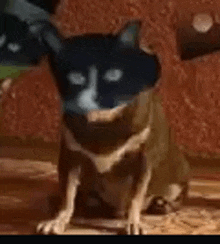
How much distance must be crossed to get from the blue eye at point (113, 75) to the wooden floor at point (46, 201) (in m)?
0.26

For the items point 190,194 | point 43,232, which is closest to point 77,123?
point 43,232

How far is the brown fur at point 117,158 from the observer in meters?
1.32

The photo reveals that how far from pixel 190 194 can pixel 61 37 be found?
560 mm

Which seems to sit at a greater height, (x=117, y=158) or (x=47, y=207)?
(x=117, y=158)

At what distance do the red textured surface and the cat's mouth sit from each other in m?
0.12

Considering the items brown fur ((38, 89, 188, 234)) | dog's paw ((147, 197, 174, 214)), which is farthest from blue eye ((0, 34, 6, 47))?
dog's paw ((147, 197, 174, 214))

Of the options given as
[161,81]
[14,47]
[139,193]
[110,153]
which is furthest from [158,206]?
[14,47]

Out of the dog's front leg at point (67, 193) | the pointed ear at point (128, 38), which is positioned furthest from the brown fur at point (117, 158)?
the pointed ear at point (128, 38)

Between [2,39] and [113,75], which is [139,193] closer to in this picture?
[113,75]

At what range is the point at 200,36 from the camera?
1405 millimetres

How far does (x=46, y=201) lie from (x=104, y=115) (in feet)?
0.98

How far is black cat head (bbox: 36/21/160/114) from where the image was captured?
1267 mm

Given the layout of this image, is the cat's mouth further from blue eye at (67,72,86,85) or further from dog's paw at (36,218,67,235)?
dog's paw at (36,218,67,235)

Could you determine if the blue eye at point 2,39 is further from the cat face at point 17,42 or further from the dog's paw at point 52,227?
the dog's paw at point 52,227
